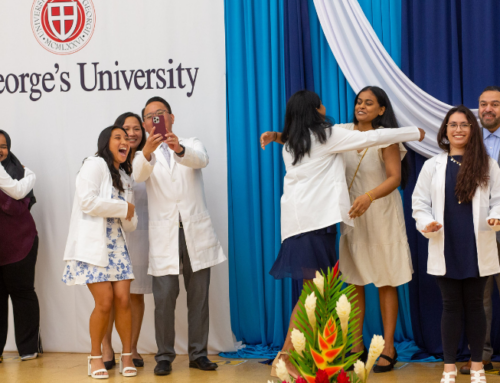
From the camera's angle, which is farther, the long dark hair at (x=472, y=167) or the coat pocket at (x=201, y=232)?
the coat pocket at (x=201, y=232)

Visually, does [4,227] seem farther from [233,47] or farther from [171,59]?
[233,47]

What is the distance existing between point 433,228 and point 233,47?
192 centimetres

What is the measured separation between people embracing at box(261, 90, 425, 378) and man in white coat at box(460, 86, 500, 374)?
0.45 metres

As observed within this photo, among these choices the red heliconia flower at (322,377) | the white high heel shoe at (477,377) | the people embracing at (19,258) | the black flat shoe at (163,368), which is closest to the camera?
the red heliconia flower at (322,377)

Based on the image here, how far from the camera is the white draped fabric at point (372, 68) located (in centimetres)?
339

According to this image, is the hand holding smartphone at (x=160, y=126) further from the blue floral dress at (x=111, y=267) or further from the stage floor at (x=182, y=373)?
the stage floor at (x=182, y=373)

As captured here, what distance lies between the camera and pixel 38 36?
407cm

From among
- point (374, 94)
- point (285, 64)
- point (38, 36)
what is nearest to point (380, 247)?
point (374, 94)

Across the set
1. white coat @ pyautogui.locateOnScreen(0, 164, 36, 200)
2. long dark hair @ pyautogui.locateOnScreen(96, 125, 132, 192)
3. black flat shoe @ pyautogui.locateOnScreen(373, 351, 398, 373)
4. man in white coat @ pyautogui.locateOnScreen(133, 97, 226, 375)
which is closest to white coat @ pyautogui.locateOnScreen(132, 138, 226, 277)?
man in white coat @ pyautogui.locateOnScreen(133, 97, 226, 375)

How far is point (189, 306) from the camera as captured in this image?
333 centimetres

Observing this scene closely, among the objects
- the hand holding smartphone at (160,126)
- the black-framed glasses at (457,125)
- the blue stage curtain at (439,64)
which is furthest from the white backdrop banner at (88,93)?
the black-framed glasses at (457,125)

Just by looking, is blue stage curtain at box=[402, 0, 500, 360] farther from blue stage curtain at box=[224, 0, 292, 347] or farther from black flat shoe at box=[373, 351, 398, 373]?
blue stage curtain at box=[224, 0, 292, 347]

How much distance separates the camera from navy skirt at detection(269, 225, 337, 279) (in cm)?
284

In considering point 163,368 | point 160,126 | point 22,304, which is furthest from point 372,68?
point 22,304
